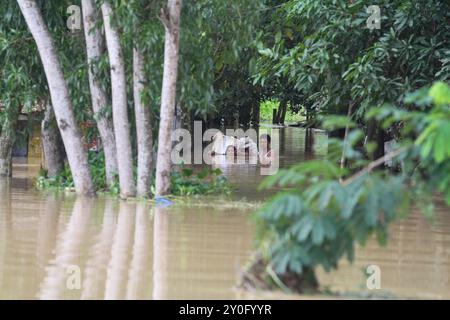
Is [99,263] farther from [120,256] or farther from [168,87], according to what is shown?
[168,87]

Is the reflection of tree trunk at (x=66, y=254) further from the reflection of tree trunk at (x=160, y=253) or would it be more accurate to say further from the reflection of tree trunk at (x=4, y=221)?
the reflection of tree trunk at (x=160, y=253)

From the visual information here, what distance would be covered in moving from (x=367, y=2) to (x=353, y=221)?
1161cm

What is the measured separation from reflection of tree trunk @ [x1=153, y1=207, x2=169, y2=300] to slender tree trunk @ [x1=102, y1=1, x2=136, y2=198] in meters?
1.33

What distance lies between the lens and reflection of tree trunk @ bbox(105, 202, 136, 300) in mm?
8047

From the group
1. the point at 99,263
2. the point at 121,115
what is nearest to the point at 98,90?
the point at 121,115

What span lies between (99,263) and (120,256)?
47 centimetres

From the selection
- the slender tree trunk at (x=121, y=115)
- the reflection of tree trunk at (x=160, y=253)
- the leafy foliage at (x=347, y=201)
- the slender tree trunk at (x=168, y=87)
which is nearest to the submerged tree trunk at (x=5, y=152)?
the slender tree trunk at (x=121, y=115)

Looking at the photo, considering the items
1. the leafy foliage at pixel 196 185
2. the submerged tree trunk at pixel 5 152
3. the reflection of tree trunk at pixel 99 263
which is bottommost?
the reflection of tree trunk at pixel 99 263

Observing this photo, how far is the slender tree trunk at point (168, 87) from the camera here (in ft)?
47.6

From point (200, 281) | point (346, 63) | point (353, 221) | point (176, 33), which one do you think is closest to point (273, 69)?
point (346, 63)

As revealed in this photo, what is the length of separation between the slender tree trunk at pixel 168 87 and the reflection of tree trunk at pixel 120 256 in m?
1.16

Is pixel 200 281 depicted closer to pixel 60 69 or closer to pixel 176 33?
pixel 176 33

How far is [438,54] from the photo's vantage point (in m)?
17.0
